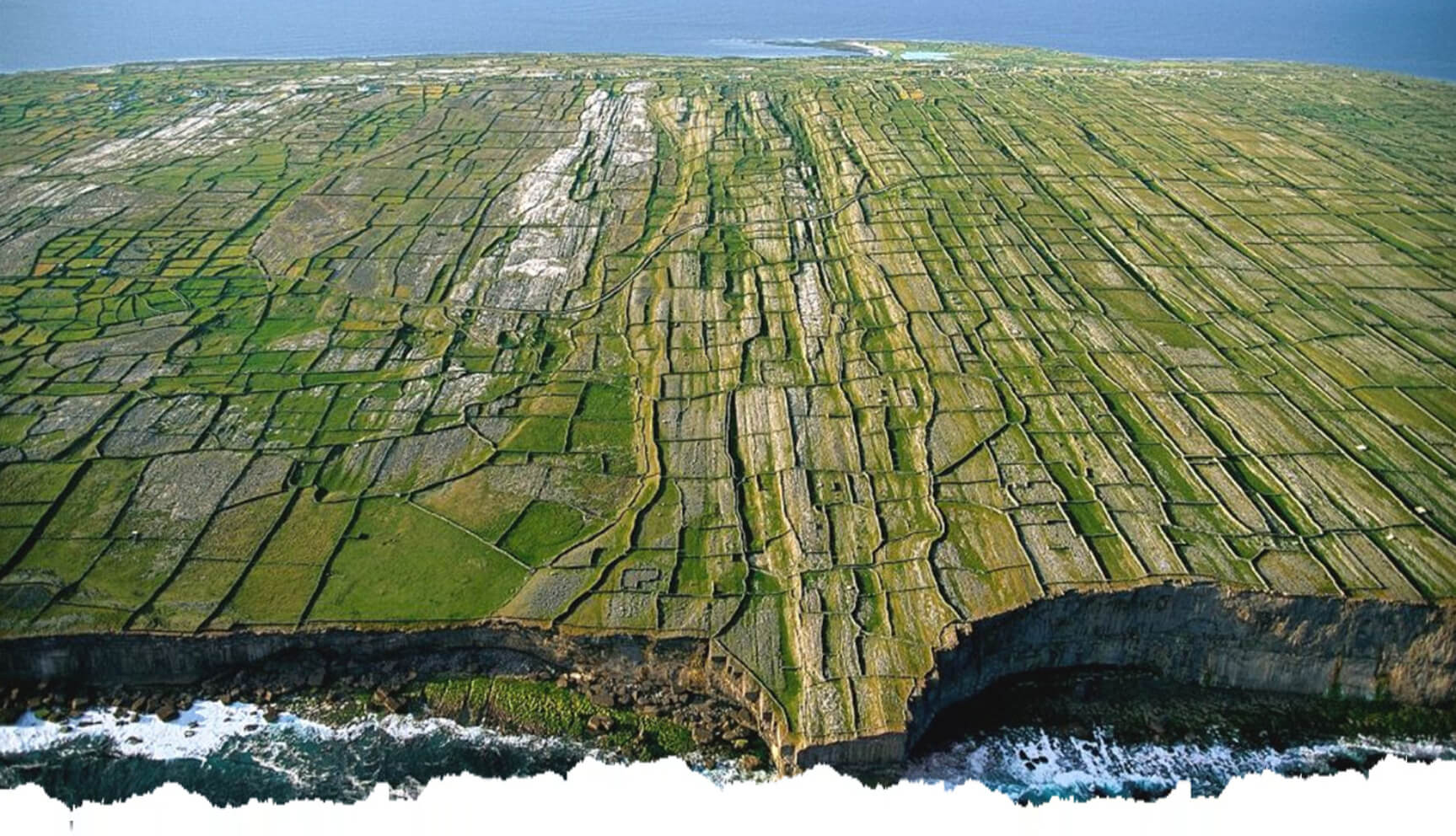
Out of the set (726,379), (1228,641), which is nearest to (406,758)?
(726,379)

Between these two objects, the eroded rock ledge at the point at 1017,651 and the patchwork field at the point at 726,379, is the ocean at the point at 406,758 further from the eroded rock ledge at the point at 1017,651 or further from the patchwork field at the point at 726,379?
the patchwork field at the point at 726,379

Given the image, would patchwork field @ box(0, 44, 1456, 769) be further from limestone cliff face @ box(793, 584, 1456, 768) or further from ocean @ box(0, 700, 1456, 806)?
ocean @ box(0, 700, 1456, 806)

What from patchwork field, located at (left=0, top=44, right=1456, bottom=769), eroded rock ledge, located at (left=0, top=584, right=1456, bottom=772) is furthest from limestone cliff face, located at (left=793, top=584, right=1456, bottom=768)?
patchwork field, located at (left=0, top=44, right=1456, bottom=769)

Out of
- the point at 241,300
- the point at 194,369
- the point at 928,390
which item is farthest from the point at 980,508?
the point at 241,300

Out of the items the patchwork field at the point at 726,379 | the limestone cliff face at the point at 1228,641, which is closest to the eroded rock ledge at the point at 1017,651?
the limestone cliff face at the point at 1228,641

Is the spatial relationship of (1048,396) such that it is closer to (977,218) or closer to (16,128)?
(977,218)
